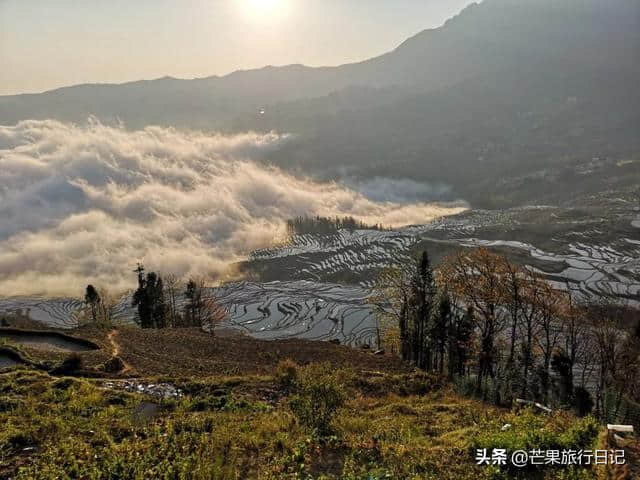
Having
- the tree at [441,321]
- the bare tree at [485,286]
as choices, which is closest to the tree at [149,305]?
the tree at [441,321]

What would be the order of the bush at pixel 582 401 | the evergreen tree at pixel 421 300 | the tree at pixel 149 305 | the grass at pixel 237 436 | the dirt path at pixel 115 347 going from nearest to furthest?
the grass at pixel 237 436 < the dirt path at pixel 115 347 < the bush at pixel 582 401 < the evergreen tree at pixel 421 300 < the tree at pixel 149 305

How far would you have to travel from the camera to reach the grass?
423 inches

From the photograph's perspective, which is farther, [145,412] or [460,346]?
[460,346]

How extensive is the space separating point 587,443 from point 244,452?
8999 mm

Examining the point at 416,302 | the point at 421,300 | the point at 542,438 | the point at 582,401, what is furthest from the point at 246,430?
the point at 582,401

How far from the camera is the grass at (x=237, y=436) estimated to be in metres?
10.7

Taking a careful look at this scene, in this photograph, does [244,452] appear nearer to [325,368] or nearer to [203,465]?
[203,465]

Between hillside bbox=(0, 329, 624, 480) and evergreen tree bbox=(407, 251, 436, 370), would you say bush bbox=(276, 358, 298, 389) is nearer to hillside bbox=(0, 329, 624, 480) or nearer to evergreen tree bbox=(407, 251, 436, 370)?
hillside bbox=(0, 329, 624, 480)

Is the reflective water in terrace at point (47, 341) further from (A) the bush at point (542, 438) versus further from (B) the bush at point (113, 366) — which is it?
(A) the bush at point (542, 438)

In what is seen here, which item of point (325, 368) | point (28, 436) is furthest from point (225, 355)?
point (28, 436)

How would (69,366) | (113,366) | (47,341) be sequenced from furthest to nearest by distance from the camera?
1. (47,341)
2. (113,366)
3. (69,366)

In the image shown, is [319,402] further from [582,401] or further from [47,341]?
[582,401]

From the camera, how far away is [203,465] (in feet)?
35.0

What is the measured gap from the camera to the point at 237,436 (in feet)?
43.7
